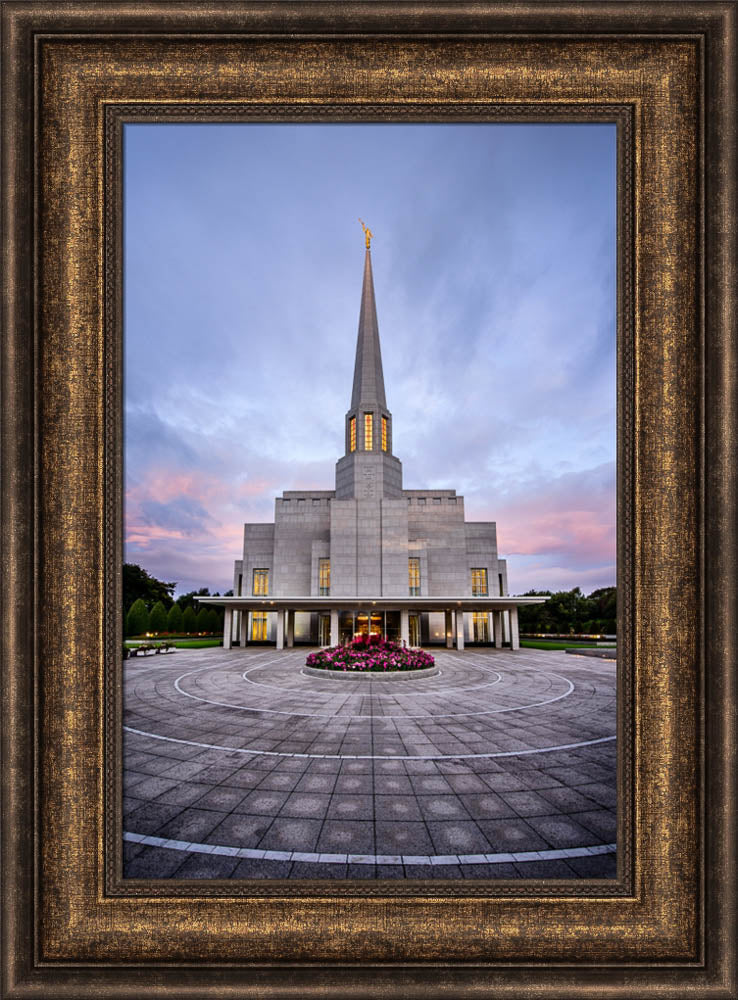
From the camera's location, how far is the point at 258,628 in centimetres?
3819

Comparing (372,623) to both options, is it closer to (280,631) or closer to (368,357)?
(280,631)

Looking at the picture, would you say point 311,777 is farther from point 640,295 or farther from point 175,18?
point 175,18

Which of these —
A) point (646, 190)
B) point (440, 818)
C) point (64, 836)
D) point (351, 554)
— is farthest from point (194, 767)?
point (351, 554)

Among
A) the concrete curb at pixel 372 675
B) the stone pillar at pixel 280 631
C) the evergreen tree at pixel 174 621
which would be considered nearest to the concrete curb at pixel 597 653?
the concrete curb at pixel 372 675

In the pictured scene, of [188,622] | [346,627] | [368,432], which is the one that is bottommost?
[188,622]

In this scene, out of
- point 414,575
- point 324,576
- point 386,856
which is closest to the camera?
point 386,856

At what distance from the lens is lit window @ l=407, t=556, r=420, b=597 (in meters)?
37.8

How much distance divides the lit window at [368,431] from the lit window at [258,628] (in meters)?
19.8

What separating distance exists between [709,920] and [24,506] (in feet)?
18.8

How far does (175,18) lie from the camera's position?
3098mm

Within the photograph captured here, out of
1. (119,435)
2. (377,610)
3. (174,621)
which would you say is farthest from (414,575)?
(119,435)

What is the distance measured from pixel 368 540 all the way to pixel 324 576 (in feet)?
18.5

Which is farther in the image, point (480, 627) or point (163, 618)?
point (163, 618)

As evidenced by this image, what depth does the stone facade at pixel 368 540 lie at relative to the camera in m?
37.3
